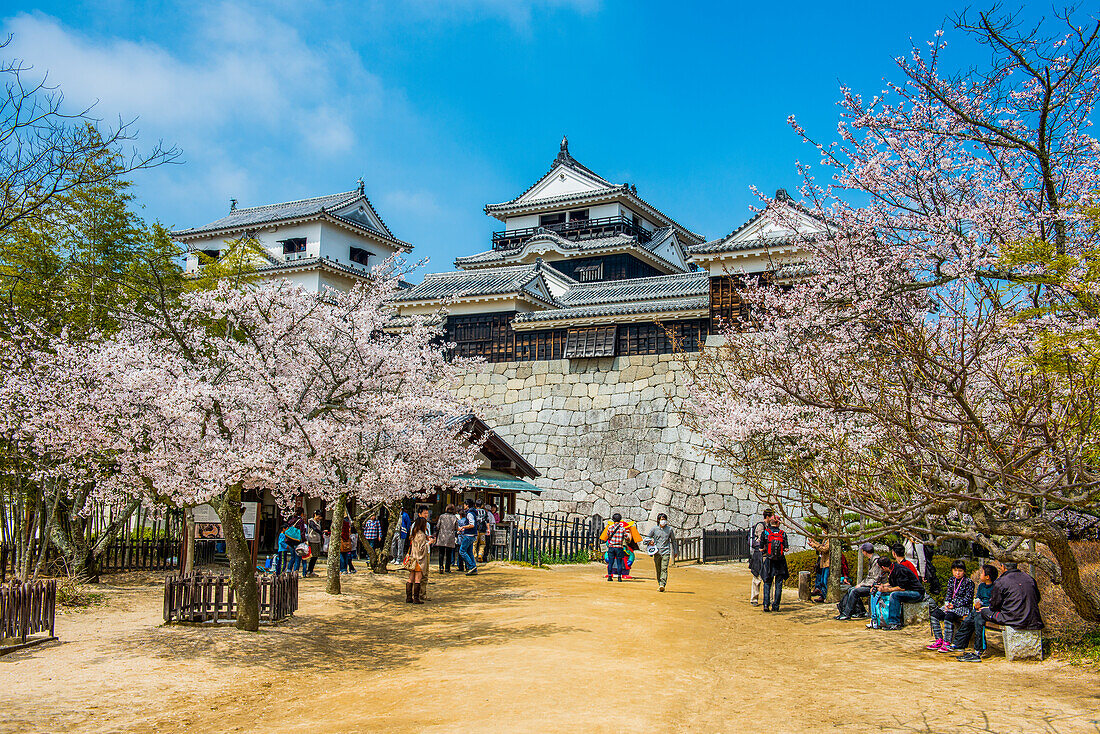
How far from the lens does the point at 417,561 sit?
45.1ft

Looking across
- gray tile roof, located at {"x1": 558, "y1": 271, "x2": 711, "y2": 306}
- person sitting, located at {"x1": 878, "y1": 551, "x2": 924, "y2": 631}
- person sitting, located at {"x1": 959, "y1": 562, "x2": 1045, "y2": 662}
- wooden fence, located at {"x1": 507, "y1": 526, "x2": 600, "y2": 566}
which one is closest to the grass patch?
person sitting, located at {"x1": 959, "y1": 562, "x2": 1045, "y2": 662}

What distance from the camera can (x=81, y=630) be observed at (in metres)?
10.6

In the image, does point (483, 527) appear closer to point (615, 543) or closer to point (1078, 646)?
point (615, 543)

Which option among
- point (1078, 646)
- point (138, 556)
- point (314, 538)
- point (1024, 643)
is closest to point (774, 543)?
point (1024, 643)

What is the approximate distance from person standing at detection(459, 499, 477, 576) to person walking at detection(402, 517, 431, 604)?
3.57 meters

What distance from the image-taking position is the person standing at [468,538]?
17609 mm

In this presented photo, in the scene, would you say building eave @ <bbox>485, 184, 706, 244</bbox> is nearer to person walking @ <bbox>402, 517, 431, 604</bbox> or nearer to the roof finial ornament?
the roof finial ornament

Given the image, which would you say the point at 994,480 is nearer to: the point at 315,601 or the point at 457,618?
the point at 457,618

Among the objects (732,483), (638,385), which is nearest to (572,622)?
(732,483)

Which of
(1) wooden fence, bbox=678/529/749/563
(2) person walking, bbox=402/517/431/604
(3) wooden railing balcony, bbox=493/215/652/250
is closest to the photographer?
(2) person walking, bbox=402/517/431/604

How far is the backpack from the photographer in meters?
13.4

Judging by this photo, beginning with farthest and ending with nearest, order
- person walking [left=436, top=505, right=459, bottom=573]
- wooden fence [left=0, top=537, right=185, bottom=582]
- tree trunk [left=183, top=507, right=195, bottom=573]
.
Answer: person walking [left=436, top=505, right=459, bottom=573] < wooden fence [left=0, top=537, right=185, bottom=582] < tree trunk [left=183, top=507, right=195, bottom=573]

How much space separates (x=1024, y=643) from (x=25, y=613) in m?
12.0

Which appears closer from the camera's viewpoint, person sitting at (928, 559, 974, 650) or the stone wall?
person sitting at (928, 559, 974, 650)
